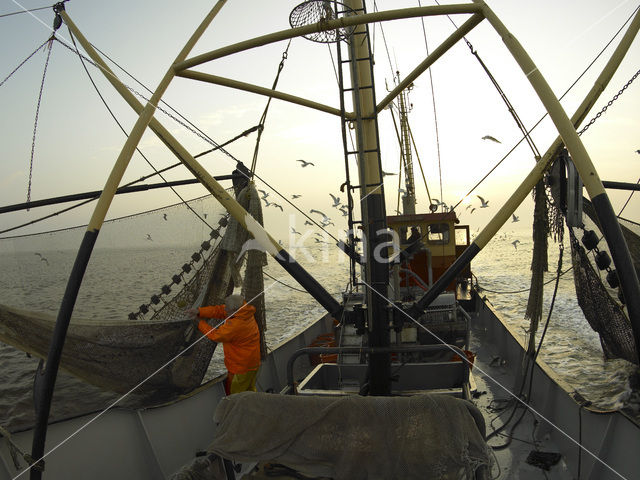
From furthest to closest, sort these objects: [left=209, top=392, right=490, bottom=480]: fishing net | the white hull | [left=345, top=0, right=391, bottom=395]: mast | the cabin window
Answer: the cabin window
[left=345, top=0, right=391, bottom=395]: mast
the white hull
[left=209, top=392, right=490, bottom=480]: fishing net

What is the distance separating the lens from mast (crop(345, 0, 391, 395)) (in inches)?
201

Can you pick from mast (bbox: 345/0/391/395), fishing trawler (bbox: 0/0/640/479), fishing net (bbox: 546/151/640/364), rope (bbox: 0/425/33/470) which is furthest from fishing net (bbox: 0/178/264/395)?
fishing net (bbox: 546/151/640/364)

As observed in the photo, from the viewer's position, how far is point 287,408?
122 inches

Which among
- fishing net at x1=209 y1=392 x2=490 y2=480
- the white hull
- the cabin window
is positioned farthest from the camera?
the cabin window

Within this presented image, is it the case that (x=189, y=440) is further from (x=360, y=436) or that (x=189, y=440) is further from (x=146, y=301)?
(x=360, y=436)

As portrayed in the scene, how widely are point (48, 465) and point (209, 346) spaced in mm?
2328

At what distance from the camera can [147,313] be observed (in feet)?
22.0

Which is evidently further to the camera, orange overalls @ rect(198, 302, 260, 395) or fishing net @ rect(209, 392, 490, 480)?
orange overalls @ rect(198, 302, 260, 395)

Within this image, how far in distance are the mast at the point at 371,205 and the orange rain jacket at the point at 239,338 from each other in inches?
58.9

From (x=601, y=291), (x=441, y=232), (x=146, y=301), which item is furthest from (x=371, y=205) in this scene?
(x=441, y=232)

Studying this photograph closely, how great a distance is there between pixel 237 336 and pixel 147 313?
2.23 m

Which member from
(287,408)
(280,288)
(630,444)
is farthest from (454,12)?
(280,288)

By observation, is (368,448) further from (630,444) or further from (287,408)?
(630,444)

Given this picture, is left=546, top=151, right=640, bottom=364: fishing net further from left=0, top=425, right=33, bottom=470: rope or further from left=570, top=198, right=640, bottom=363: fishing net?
left=0, top=425, right=33, bottom=470: rope
